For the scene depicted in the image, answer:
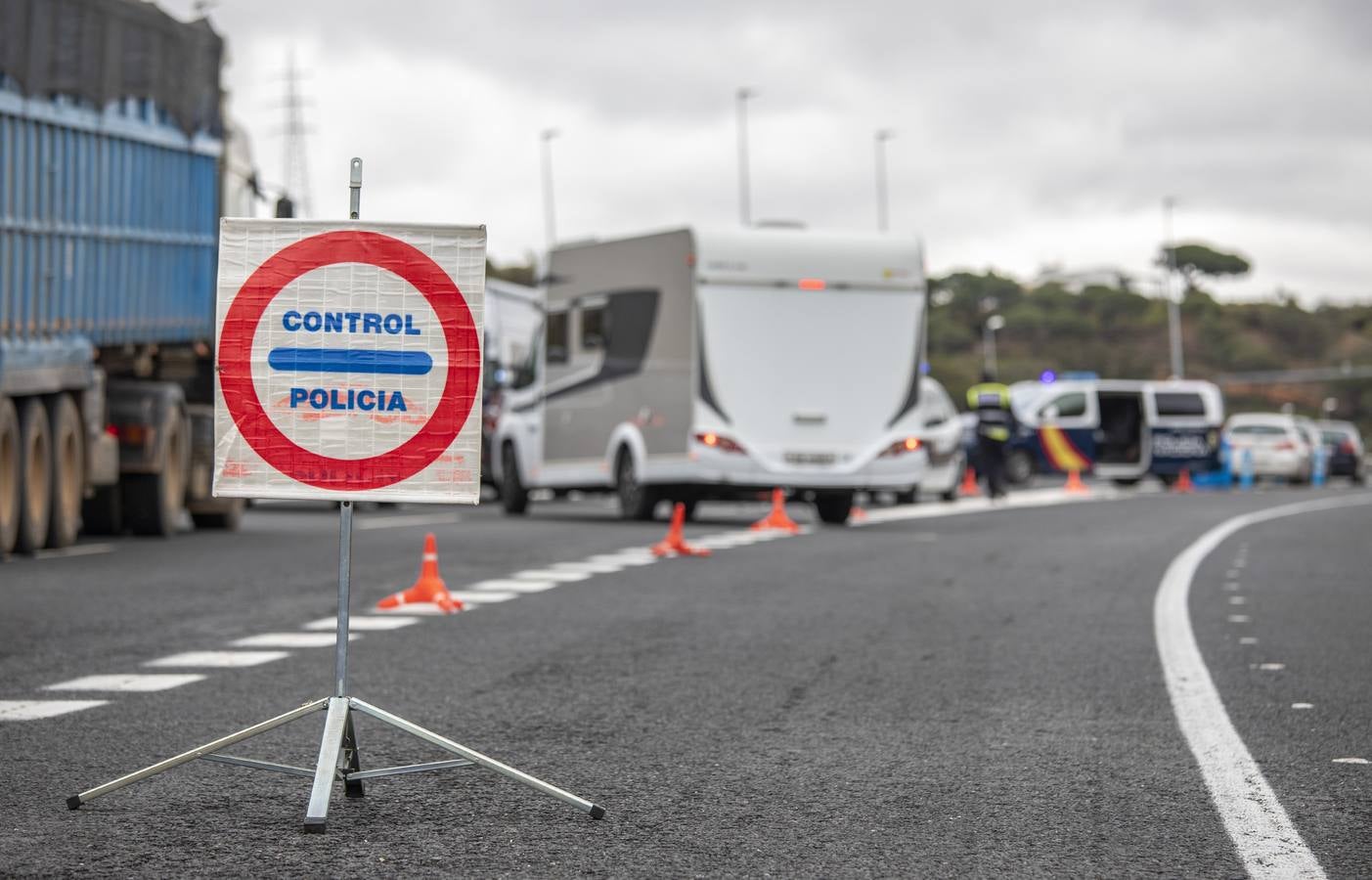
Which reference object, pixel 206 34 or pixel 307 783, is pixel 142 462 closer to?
pixel 206 34

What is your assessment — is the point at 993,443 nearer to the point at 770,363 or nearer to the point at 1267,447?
the point at 770,363

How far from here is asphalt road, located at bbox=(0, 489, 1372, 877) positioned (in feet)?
18.4

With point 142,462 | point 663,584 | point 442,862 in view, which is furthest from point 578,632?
point 142,462

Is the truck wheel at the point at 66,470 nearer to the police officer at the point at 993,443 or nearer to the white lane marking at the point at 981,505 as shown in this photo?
the white lane marking at the point at 981,505

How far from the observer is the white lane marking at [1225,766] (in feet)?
18.1

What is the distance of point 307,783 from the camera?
257 inches

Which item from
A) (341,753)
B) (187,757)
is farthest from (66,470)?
(187,757)

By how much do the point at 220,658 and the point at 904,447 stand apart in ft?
45.5

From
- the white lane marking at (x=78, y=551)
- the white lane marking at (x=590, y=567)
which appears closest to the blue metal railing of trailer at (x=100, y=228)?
the white lane marking at (x=78, y=551)

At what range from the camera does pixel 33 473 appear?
17.2m

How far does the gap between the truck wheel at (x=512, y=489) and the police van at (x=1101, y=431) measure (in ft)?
63.6

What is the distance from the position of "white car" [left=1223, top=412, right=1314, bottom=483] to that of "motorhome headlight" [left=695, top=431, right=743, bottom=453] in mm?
27954

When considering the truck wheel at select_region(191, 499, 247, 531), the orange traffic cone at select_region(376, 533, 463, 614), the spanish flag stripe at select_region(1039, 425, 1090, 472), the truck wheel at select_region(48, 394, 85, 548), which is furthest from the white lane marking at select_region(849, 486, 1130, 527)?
the orange traffic cone at select_region(376, 533, 463, 614)

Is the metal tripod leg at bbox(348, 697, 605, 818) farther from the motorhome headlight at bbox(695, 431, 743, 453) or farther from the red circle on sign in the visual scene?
the motorhome headlight at bbox(695, 431, 743, 453)
